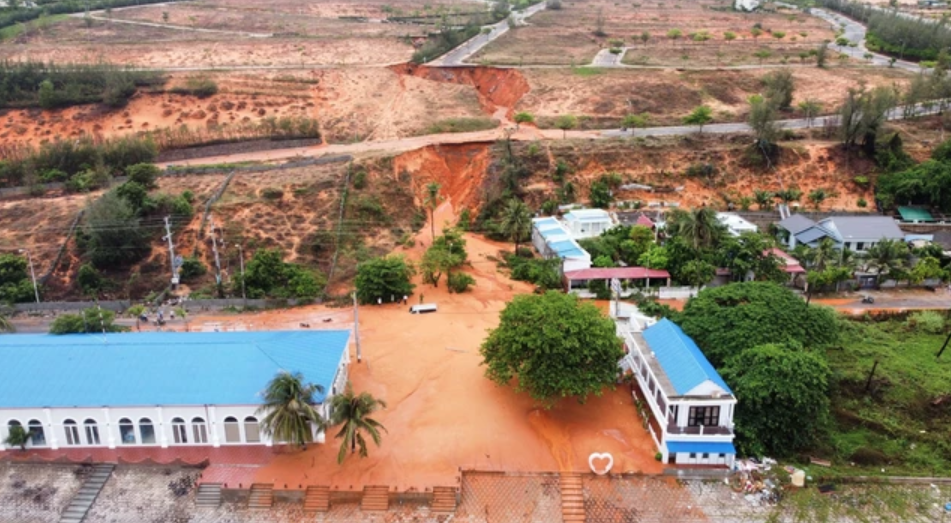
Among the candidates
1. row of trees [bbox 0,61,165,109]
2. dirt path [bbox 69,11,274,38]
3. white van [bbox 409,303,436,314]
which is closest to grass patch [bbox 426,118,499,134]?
white van [bbox 409,303,436,314]

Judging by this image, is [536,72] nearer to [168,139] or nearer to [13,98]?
[168,139]

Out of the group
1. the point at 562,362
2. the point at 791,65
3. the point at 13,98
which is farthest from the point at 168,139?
the point at 791,65

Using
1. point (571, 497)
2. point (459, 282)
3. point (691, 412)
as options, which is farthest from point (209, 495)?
point (459, 282)

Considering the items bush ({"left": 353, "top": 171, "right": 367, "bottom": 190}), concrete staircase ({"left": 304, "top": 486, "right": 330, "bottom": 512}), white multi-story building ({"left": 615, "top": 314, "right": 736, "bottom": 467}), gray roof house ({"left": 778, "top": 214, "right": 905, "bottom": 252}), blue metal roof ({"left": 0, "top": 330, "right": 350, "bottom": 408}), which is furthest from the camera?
bush ({"left": 353, "top": 171, "right": 367, "bottom": 190})

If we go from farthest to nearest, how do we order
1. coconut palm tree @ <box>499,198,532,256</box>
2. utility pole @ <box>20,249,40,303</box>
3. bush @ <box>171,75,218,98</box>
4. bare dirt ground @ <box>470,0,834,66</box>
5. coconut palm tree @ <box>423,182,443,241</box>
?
bare dirt ground @ <box>470,0,834,66</box> → bush @ <box>171,75,218,98</box> → coconut palm tree @ <box>423,182,443,241</box> → coconut palm tree @ <box>499,198,532,256</box> → utility pole @ <box>20,249,40,303</box>

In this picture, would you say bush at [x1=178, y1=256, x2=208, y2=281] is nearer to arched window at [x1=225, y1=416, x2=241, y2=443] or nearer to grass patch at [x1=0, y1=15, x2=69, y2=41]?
arched window at [x1=225, y1=416, x2=241, y2=443]

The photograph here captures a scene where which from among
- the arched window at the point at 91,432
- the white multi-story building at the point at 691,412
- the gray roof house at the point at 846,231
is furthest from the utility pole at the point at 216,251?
the gray roof house at the point at 846,231

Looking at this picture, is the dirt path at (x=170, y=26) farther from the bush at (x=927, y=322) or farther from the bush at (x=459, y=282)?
the bush at (x=927, y=322)
